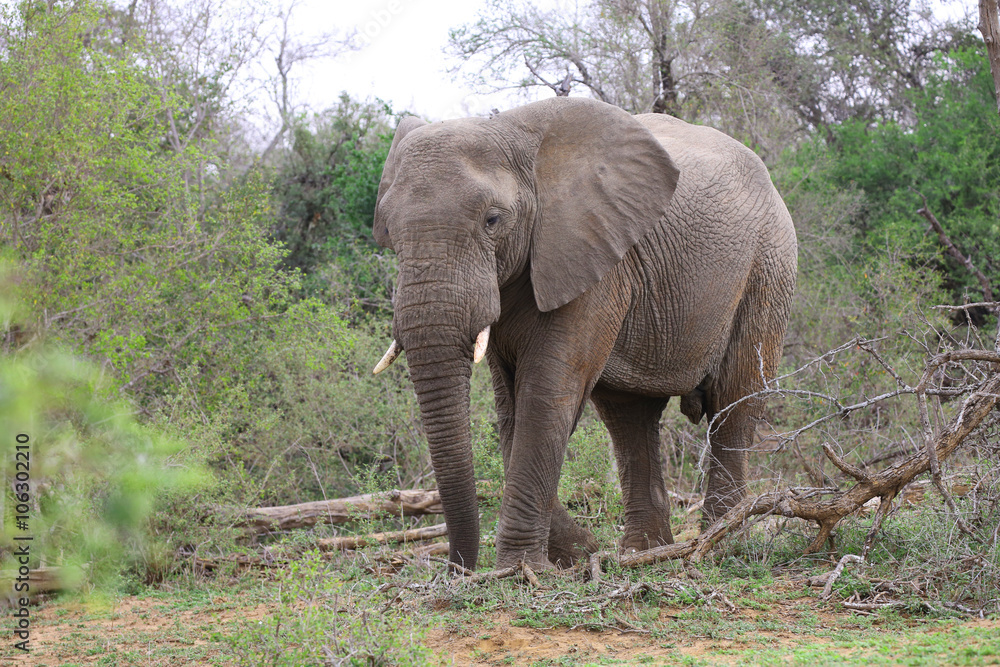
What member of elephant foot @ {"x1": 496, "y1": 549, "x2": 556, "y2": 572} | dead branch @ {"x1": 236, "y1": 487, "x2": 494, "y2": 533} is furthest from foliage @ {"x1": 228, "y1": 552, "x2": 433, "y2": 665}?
dead branch @ {"x1": 236, "y1": 487, "x2": 494, "y2": 533}

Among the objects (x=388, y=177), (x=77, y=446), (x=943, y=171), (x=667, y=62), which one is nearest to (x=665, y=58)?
(x=667, y=62)

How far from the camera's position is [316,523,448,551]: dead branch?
7.02m

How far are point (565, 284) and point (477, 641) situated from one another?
6.23 ft

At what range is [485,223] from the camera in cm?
516

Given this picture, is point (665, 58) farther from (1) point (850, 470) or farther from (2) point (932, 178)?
(1) point (850, 470)

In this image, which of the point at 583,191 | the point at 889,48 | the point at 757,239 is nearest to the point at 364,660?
the point at 583,191

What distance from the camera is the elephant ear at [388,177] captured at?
5629 mm

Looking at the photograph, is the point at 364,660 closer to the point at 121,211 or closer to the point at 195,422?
the point at 195,422

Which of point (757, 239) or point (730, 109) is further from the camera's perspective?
point (730, 109)

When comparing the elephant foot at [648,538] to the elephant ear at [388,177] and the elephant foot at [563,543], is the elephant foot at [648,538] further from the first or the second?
the elephant ear at [388,177]

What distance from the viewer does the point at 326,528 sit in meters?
7.35

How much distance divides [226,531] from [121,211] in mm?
2989

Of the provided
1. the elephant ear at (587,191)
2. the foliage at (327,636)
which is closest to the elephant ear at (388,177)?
the elephant ear at (587,191)

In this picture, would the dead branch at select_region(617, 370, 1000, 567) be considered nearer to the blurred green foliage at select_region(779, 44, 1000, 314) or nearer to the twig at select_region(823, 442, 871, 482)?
the twig at select_region(823, 442, 871, 482)
